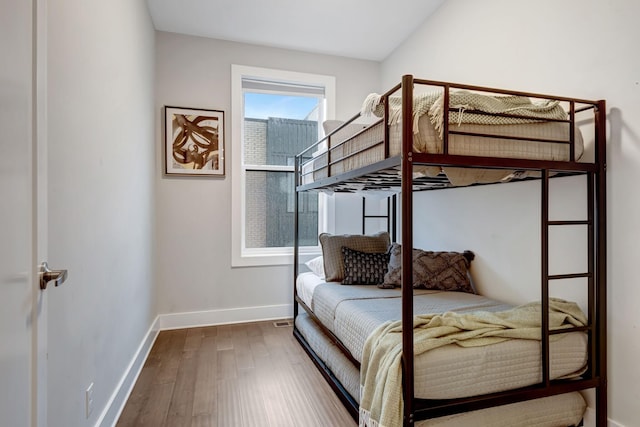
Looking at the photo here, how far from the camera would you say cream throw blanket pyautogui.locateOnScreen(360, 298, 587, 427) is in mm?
1320

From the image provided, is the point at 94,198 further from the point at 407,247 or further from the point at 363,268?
the point at 363,268

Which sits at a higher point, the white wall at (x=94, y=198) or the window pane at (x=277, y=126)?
the window pane at (x=277, y=126)

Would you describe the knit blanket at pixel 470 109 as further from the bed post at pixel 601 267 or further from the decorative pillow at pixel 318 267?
the decorative pillow at pixel 318 267

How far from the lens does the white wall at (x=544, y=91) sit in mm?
1494

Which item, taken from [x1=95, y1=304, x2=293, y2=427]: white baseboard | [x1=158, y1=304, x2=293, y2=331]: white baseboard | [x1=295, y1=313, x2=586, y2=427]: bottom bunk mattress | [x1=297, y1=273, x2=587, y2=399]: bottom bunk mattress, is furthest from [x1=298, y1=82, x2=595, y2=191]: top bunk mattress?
[x1=158, y1=304, x2=293, y2=331]: white baseboard

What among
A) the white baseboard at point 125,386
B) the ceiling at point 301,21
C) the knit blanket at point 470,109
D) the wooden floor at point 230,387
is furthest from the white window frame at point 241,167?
the knit blanket at point 470,109

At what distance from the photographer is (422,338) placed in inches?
55.6

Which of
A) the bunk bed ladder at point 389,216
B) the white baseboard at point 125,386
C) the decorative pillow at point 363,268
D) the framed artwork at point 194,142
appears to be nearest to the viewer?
the white baseboard at point 125,386

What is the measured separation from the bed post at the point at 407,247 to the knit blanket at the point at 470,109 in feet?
0.23

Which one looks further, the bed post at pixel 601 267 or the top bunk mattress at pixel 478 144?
the bed post at pixel 601 267

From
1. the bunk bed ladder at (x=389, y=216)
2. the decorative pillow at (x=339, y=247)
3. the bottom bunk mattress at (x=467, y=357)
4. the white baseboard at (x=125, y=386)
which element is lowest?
the white baseboard at (x=125, y=386)
